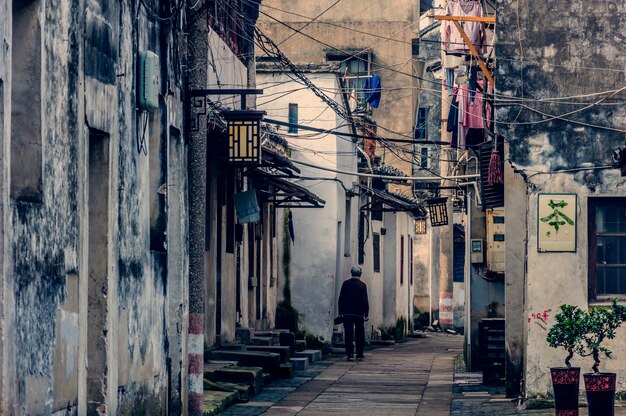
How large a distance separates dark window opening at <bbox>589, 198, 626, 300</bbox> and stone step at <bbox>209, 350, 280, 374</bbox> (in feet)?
Result: 19.8

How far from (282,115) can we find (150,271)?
609 inches

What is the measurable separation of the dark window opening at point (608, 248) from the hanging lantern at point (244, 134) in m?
4.74

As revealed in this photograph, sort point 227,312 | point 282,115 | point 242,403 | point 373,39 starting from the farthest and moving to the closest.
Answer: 1. point 373,39
2. point 282,115
3. point 227,312
4. point 242,403

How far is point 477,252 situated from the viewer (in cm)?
2328

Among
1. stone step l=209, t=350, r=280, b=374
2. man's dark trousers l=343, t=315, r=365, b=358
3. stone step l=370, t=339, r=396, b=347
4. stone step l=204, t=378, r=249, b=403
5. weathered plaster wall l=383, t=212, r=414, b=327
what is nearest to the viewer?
stone step l=204, t=378, r=249, b=403

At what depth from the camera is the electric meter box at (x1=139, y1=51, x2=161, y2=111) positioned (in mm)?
12992

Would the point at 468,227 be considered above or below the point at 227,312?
above

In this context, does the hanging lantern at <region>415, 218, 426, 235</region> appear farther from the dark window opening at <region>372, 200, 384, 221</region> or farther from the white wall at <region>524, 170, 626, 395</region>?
the white wall at <region>524, 170, 626, 395</region>

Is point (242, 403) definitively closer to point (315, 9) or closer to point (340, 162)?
point (340, 162)

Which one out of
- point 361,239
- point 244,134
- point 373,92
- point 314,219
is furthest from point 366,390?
point 361,239

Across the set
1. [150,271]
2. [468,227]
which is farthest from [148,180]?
[468,227]

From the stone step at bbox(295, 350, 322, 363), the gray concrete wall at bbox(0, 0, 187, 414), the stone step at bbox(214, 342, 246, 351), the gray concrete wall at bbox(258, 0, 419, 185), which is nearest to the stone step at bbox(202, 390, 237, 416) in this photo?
the gray concrete wall at bbox(0, 0, 187, 414)

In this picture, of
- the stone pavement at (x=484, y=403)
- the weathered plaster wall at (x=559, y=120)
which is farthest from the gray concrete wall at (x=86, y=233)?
the weathered plaster wall at (x=559, y=120)

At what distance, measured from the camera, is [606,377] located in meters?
13.5
